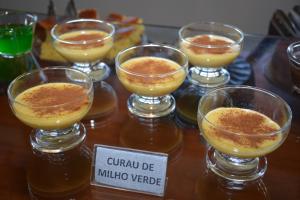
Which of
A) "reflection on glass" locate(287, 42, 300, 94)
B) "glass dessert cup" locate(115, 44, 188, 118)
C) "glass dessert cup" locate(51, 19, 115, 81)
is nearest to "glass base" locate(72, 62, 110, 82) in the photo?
Answer: "glass dessert cup" locate(51, 19, 115, 81)

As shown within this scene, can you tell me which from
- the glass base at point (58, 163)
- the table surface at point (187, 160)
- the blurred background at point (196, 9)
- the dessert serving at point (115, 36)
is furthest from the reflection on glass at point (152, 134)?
the blurred background at point (196, 9)

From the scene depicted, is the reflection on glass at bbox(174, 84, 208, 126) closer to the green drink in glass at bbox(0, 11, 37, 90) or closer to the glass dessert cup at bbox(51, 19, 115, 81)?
the glass dessert cup at bbox(51, 19, 115, 81)

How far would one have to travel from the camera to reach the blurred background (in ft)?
7.77

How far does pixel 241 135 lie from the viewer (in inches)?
34.3

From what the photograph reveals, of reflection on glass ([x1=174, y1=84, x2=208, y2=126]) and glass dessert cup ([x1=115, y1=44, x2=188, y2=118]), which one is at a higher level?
glass dessert cup ([x1=115, y1=44, x2=188, y2=118])

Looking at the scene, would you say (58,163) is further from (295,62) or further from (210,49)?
(295,62)

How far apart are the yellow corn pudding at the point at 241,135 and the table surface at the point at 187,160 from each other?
90 millimetres

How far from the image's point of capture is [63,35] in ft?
4.63

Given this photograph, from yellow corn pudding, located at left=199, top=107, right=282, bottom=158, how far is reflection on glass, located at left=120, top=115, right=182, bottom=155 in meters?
0.13

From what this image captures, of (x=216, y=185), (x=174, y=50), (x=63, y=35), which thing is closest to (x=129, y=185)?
(x=216, y=185)

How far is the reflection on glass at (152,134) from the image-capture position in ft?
3.48

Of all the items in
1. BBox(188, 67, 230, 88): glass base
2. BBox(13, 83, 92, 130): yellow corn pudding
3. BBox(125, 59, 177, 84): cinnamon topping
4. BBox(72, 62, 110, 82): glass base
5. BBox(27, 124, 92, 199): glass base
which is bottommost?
BBox(27, 124, 92, 199): glass base

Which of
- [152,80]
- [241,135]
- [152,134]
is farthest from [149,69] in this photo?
[241,135]

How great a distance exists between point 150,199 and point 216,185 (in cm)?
16
